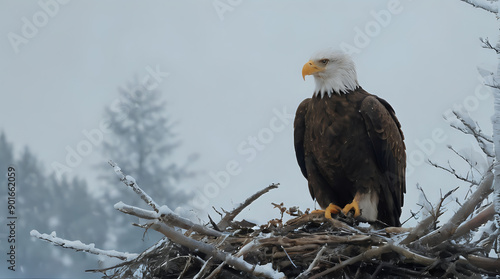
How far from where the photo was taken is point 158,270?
13.7 ft

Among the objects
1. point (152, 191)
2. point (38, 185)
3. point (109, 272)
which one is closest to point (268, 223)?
point (109, 272)

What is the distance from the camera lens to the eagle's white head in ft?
19.1

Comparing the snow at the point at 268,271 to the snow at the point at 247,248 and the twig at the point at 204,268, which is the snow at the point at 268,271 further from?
the twig at the point at 204,268

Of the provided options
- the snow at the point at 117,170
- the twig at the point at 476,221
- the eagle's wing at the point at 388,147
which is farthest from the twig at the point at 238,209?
the twig at the point at 476,221

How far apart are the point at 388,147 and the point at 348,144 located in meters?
0.37

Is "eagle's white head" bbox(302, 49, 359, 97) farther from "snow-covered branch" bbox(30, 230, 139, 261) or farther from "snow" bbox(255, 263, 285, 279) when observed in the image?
"snow" bbox(255, 263, 285, 279)

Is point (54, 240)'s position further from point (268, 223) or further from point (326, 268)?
point (326, 268)

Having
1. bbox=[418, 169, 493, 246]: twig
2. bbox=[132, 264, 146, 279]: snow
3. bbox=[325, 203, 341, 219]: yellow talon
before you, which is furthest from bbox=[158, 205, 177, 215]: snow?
bbox=[325, 203, 341, 219]: yellow talon

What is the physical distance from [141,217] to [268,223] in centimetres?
122

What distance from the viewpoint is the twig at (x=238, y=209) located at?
4684 millimetres

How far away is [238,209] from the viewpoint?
15.6 feet

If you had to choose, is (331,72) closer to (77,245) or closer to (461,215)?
(461,215)

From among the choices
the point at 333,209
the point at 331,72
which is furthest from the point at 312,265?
the point at 331,72

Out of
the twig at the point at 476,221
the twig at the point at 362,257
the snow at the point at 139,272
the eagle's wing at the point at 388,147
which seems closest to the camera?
the twig at the point at 476,221
